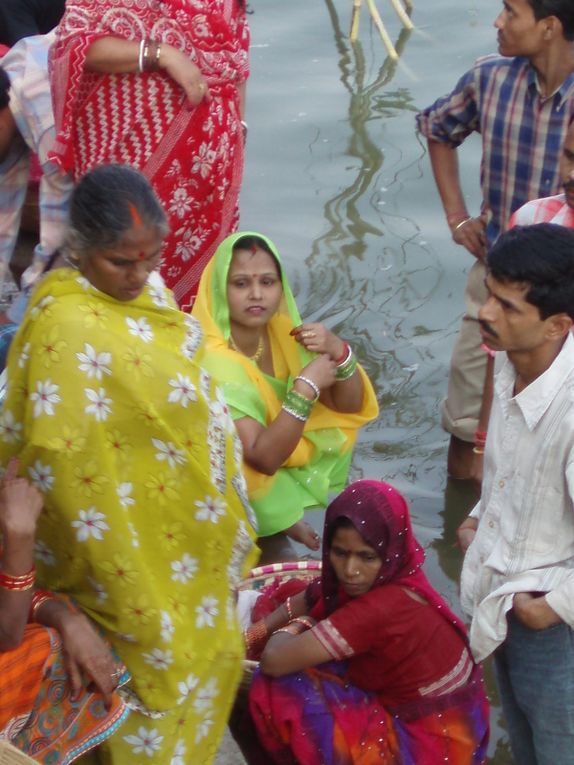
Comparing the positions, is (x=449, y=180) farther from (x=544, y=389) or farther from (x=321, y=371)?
(x=544, y=389)

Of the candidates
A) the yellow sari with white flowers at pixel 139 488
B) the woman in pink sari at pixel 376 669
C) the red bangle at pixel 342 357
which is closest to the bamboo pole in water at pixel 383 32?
the red bangle at pixel 342 357

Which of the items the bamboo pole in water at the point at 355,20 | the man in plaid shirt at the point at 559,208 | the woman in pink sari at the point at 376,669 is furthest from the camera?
the bamboo pole in water at the point at 355,20

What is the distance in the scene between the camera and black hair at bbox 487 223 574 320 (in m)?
2.57

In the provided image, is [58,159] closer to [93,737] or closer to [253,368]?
[253,368]

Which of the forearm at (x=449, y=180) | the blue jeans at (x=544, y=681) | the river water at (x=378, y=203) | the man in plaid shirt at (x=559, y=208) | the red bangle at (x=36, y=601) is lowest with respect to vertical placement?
the river water at (x=378, y=203)

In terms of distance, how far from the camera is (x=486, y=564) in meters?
2.69

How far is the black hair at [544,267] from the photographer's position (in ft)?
8.42

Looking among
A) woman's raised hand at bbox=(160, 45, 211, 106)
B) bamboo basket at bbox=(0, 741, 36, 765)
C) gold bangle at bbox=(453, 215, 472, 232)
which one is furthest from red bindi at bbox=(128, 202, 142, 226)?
gold bangle at bbox=(453, 215, 472, 232)

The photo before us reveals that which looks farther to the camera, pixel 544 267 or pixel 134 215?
pixel 544 267

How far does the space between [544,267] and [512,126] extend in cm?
146

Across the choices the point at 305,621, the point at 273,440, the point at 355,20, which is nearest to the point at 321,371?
the point at 273,440

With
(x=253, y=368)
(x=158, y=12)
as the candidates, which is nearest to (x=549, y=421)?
(x=253, y=368)

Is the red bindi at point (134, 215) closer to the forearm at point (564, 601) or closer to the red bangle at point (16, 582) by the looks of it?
the red bangle at point (16, 582)

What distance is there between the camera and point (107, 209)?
96.2 inches
